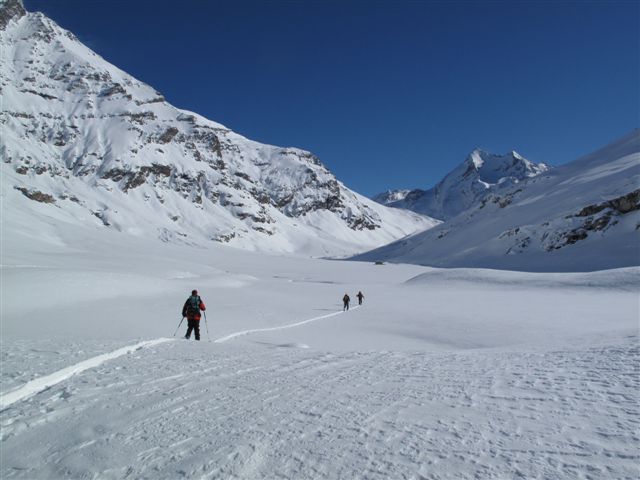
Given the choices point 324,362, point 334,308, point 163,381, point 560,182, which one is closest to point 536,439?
point 324,362

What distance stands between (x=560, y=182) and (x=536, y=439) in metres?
107

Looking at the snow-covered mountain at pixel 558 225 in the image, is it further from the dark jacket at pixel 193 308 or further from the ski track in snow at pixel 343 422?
the ski track in snow at pixel 343 422

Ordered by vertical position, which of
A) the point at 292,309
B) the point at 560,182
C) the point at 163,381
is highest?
the point at 560,182

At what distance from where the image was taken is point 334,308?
26.6 metres

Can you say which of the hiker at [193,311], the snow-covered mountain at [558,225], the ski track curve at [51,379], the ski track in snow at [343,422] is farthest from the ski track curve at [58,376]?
the snow-covered mountain at [558,225]

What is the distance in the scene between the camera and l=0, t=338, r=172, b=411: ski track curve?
6.54 m

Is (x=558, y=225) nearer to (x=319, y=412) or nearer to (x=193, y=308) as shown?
(x=193, y=308)

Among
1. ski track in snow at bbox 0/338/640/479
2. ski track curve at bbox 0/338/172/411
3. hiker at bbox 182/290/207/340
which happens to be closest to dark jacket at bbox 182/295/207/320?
hiker at bbox 182/290/207/340

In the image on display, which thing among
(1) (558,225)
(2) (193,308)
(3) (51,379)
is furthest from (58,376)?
(1) (558,225)

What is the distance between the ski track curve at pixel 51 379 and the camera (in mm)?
6539

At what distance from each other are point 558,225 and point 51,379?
77.6 metres

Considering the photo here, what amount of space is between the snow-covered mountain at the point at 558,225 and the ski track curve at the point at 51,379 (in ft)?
208

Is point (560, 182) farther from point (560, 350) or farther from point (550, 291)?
point (560, 350)

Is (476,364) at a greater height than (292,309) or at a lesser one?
lesser
